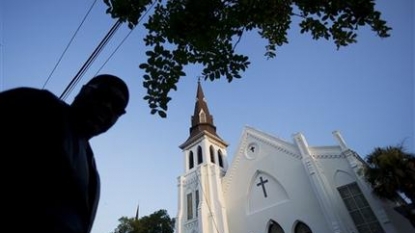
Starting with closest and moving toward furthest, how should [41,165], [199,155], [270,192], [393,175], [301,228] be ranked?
[41,165], [393,175], [301,228], [270,192], [199,155]

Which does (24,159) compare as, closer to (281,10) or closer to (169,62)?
(169,62)

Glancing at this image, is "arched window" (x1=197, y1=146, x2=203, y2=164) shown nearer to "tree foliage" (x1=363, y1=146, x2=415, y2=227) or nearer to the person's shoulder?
"tree foliage" (x1=363, y1=146, x2=415, y2=227)

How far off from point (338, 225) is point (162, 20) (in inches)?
662

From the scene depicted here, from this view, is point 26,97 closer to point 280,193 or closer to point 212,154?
point 280,193

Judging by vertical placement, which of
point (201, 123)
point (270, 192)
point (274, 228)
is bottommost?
point (274, 228)

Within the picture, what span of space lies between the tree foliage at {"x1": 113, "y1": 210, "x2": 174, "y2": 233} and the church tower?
13.4 m

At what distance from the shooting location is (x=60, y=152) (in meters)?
0.96

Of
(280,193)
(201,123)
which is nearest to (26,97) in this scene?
(280,193)

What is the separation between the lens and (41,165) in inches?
35.7

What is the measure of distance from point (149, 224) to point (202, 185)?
17177 mm

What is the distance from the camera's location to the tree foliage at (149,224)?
114 ft

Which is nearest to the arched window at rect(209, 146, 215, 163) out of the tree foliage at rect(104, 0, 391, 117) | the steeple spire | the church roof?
the church roof

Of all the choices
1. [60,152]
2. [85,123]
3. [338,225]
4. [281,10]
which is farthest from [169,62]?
[338,225]

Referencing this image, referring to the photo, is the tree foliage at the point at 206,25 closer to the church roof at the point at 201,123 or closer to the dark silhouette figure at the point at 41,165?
the dark silhouette figure at the point at 41,165
